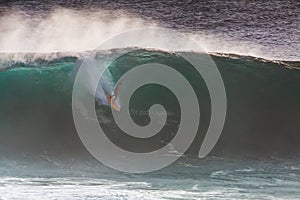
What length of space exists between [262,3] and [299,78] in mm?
831

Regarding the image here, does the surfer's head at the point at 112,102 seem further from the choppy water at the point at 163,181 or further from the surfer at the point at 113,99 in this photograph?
the choppy water at the point at 163,181

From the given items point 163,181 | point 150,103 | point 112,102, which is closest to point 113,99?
point 112,102

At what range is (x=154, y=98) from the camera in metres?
4.82

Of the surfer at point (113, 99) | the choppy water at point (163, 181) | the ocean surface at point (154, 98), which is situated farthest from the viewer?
the surfer at point (113, 99)

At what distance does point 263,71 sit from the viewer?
4.95 m

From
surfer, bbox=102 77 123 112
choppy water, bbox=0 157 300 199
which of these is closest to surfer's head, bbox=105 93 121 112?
surfer, bbox=102 77 123 112

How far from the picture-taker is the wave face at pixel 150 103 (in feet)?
15.3

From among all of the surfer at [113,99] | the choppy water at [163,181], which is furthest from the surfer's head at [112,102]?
the choppy water at [163,181]

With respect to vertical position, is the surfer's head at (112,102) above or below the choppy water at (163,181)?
above

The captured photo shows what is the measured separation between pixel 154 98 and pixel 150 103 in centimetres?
5

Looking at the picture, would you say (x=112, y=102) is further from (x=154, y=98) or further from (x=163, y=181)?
(x=163, y=181)

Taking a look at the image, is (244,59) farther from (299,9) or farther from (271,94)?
(299,9)

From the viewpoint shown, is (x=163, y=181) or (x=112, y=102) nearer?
(x=163, y=181)

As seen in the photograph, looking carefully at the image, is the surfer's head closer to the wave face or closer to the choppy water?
the wave face
